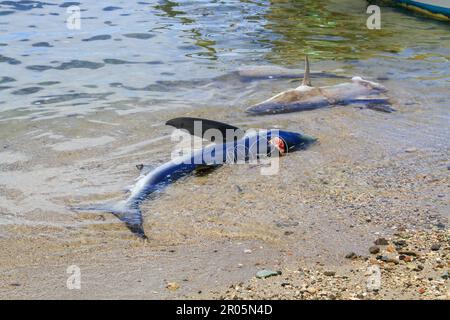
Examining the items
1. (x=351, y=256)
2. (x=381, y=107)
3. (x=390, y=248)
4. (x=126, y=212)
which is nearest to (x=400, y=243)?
(x=390, y=248)

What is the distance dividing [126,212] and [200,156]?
47.1 inches

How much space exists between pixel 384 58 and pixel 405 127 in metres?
4.29

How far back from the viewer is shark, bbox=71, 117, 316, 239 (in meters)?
5.46

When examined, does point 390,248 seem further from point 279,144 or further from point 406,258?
point 279,144

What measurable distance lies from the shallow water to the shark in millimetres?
195

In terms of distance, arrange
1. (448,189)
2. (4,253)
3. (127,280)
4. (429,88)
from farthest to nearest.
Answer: (429,88) < (448,189) < (4,253) < (127,280)

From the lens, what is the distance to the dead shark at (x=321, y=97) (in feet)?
27.1

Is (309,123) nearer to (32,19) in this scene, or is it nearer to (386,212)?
(386,212)

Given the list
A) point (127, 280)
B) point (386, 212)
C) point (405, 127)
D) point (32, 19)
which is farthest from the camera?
point (32, 19)

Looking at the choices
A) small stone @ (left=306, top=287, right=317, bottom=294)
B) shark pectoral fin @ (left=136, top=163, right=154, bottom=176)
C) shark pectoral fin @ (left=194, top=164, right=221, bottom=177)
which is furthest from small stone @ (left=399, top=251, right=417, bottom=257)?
shark pectoral fin @ (left=136, top=163, right=154, bottom=176)

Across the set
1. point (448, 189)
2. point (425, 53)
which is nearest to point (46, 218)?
point (448, 189)

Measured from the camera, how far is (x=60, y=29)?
45.7 feet

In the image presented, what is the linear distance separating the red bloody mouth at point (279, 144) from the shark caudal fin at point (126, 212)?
177 cm

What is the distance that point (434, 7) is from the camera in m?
15.0
